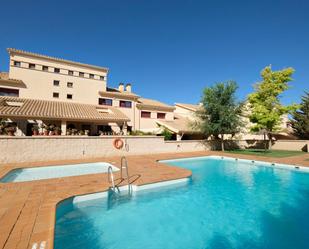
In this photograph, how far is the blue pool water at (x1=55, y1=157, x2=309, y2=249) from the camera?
652 cm

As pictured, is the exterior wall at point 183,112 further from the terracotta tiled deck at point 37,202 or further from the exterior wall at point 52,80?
the terracotta tiled deck at point 37,202

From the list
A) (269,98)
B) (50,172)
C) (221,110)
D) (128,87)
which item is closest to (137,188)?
(50,172)

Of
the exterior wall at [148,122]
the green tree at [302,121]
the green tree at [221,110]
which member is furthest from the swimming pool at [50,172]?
the green tree at [302,121]

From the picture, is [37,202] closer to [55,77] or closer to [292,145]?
[55,77]

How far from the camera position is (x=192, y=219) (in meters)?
8.31

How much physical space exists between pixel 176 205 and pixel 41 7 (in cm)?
2419

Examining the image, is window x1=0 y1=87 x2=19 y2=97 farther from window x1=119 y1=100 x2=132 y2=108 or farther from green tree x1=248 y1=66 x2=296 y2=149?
green tree x1=248 y1=66 x2=296 y2=149

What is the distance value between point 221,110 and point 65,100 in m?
27.2

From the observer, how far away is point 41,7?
19188 millimetres

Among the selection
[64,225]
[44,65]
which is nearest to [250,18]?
[64,225]

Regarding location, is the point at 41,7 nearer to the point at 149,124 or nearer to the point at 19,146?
the point at 19,146

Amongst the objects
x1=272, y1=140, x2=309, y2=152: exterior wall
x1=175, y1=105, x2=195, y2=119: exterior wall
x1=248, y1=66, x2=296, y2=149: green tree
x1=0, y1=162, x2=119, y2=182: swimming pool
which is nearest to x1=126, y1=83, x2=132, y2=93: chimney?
x1=175, y1=105, x2=195, y2=119: exterior wall

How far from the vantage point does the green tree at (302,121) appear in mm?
35834

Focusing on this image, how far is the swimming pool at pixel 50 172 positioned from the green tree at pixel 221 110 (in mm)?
18921
